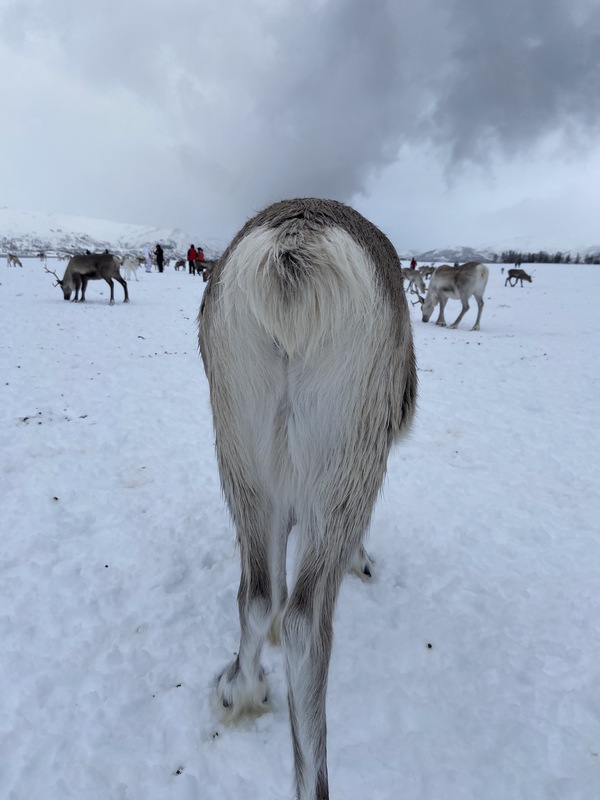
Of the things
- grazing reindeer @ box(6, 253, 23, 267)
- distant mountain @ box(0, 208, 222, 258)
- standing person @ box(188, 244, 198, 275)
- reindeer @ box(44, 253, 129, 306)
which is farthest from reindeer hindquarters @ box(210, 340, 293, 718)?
distant mountain @ box(0, 208, 222, 258)

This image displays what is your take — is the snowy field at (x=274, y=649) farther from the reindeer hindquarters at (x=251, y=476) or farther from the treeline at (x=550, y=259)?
the treeline at (x=550, y=259)

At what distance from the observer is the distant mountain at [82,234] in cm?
15125

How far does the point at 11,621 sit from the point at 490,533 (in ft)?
9.11

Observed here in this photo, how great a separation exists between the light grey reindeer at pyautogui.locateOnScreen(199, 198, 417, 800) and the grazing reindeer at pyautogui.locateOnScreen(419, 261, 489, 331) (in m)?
10.9

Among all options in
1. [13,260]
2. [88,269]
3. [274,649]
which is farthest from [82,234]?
[274,649]

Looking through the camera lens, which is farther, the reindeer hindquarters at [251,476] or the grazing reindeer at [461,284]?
the grazing reindeer at [461,284]

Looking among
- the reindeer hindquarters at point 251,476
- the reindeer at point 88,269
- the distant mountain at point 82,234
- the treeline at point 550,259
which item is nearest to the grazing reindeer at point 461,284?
the reindeer at point 88,269

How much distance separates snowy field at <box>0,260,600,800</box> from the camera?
1.47 m

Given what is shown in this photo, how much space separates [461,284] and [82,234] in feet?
634

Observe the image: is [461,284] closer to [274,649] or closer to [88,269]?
[88,269]

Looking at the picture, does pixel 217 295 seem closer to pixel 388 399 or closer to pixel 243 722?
pixel 388 399

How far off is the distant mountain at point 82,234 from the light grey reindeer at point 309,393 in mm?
151294

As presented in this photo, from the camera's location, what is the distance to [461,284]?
11422 millimetres

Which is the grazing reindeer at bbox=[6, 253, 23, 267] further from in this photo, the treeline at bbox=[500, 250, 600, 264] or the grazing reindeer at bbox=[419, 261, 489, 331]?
the treeline at bbox=[500, 250, 600, 264]
